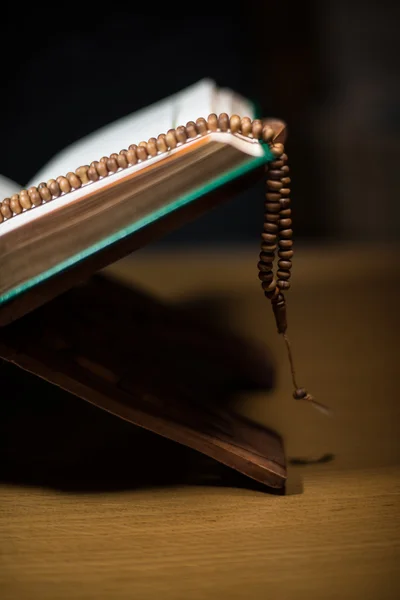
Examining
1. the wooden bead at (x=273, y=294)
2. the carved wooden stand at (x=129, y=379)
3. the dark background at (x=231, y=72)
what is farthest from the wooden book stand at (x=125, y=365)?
the dark background at (x=231, y=72)

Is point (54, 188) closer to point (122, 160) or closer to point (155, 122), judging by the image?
point (122, 160)

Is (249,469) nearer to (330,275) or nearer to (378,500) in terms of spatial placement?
(378,500)

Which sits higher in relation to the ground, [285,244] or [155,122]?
[155,122]

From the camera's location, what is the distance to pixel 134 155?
24.0 inches

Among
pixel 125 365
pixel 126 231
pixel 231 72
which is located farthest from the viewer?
pixel 231 72

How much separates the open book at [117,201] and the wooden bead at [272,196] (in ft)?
0.10

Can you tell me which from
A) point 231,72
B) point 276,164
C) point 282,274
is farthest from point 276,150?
point 231,72

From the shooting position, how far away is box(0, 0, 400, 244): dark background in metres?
1.50

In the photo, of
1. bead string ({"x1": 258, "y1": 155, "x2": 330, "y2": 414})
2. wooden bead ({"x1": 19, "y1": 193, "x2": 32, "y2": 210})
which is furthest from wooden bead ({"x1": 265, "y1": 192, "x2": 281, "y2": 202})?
wooden bead ({"x1": 19, "y1": 193, "x2": 32, "y2": 210})

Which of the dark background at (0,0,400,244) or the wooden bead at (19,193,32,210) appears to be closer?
the wooden bead at (19,193,32,210)

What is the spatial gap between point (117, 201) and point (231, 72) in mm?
1074

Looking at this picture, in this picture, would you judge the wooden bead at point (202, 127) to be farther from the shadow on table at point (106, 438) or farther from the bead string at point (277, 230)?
the shadow on table at point (106, 438)

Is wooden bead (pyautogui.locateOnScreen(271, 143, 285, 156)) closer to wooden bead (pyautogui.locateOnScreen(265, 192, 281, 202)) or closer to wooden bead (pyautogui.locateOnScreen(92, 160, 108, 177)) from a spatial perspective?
wooden bead (pyautogui.locateOnScreen(265, 192, 281, 202))

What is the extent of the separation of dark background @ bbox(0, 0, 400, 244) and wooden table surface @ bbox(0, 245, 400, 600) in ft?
2.85
